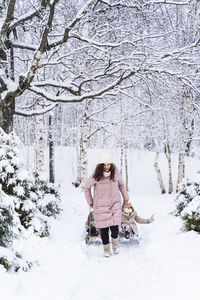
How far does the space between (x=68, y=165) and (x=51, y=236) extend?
2096cm

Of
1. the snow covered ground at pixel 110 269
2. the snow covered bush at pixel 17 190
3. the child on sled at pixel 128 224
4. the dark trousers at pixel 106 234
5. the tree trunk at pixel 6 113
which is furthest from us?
the tree trunk at pixel 6 113

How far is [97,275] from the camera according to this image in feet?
14.0

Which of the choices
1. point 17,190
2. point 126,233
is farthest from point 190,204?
point 17,190

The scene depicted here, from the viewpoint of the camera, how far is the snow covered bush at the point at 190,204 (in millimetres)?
5777

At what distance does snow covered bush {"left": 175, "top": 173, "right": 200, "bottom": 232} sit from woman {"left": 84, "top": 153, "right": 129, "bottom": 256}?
1502 mm

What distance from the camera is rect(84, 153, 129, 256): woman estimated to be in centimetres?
535

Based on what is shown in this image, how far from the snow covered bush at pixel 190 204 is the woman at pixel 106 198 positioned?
59.1 inches

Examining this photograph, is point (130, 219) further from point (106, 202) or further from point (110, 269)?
point (110, 269)

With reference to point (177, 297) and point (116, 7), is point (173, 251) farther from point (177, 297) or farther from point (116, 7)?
point (116, 7)

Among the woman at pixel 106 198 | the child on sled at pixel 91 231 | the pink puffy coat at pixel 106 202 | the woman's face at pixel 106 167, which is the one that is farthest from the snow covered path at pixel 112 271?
the woman's face at pixel 106 167

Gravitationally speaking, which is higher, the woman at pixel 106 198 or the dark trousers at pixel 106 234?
the woman at pixel 106 198

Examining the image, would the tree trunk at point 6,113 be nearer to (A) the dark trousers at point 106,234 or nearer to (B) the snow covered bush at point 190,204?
(A) the dark trousers at point 106,234

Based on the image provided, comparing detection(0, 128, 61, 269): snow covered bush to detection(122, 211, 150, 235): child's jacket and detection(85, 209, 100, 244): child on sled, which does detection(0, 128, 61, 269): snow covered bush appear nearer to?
detection(85, 209, 100, 244): child on sled

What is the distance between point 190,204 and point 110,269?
235 cm
